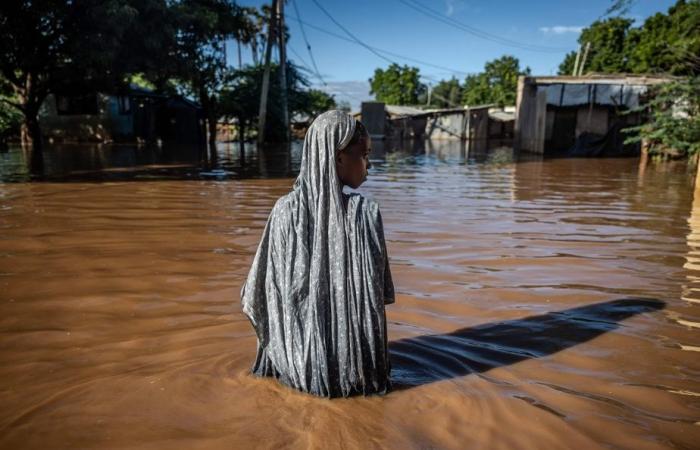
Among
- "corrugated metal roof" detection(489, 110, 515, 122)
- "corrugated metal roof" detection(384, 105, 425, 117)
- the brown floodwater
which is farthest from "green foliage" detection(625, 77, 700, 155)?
"corrugated metal roof" detection(384, 105, 425, 117)

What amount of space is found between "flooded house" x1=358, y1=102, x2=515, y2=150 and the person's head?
3313 centimetres

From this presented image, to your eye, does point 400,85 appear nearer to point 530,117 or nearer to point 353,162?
point 530,117

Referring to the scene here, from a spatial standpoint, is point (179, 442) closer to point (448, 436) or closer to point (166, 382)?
point (166, 382)

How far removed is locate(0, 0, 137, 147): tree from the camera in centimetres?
1430

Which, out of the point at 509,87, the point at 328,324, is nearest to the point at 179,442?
the point at 328,324

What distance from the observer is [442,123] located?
124 feet

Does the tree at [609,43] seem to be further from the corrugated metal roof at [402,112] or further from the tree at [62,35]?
the tree at [62,35]

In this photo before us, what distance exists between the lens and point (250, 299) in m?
2.23

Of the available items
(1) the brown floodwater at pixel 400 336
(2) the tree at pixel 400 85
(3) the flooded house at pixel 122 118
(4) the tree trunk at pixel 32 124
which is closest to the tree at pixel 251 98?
(3) the flooded house at pixel 122 118

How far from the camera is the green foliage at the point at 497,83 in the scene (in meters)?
45.2

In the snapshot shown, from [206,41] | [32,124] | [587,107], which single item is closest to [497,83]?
[587,107]

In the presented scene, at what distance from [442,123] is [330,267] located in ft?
122

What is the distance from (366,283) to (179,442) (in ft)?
3.29

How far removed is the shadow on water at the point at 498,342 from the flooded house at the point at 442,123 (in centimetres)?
3201
